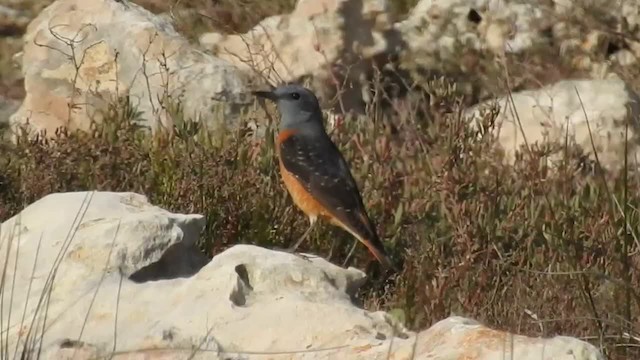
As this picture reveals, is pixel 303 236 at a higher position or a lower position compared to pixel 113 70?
higher

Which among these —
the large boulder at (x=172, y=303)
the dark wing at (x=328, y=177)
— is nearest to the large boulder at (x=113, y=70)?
the dark wing at (x=328, y=177)

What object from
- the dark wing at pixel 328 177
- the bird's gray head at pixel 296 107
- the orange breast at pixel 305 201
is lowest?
the orange breast at pixel 305 201

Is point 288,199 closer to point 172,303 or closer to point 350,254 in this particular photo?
point 350,254

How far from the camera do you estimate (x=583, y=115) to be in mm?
10359

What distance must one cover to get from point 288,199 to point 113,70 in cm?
207

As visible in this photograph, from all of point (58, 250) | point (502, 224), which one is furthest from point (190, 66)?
point (58, 250)

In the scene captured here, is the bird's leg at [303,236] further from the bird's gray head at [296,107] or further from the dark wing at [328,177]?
the bird's gray head at [296,107]

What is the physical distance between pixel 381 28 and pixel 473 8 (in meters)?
1.10

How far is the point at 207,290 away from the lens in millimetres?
5266

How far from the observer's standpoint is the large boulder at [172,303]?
486 cm

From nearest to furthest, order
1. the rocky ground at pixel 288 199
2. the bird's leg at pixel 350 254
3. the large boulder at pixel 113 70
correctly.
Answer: the rocky ground at pixel 288 199 → the bird's leg at pixel 350 254 → the large boulder at pixel 113 70

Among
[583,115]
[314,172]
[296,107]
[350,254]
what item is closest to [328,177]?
[314,172]

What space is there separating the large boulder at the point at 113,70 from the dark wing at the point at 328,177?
1260mm

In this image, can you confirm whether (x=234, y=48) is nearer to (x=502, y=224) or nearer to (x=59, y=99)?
(x=59, y=99)
